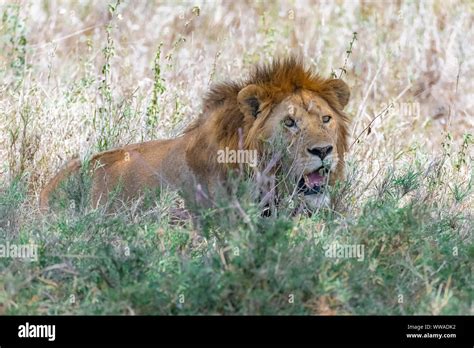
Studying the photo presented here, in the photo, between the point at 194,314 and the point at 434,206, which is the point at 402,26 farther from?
the point at 194,314

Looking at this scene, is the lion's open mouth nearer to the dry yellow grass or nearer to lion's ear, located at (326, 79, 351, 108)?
lion's ear, located at (326, 79, 351, 108)

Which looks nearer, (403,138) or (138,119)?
(138,119)

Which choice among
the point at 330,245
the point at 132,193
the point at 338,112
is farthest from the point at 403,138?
the point at 330,245

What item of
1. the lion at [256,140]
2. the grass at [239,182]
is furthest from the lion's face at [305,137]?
the grass at [239,182]

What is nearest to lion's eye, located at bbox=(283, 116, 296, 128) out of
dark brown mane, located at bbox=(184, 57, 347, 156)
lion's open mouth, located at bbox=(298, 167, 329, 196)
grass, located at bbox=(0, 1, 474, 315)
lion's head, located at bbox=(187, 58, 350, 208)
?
lion's head, located at bbox=(187, 58, 350, 208)

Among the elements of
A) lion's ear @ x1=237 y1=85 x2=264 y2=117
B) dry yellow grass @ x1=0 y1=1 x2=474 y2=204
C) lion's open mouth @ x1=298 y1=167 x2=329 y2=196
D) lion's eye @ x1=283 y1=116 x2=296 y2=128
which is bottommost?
lion's open mouth @ x1=298 y1=167 x2=329 y2=196

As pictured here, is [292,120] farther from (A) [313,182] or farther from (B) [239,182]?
(B) [239,182]

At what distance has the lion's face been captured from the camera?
5.93 metres

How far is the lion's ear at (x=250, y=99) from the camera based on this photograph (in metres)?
6.14

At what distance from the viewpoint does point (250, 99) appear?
619 centimetres

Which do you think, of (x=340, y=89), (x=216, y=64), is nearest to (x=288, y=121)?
(x=340, y=89)

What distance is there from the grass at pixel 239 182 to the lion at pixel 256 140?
243 millimetres
